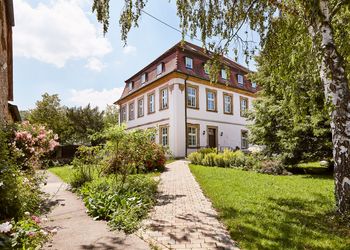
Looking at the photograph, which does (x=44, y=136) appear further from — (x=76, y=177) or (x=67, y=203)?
(x=67, y=203)

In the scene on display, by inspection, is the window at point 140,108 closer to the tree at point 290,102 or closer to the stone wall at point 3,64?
the tree at point 290,102

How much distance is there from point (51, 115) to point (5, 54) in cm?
2112

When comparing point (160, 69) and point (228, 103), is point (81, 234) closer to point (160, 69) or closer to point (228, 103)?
point (160, 69)

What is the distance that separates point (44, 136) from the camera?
8320 millimetres

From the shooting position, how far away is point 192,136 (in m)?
21.6

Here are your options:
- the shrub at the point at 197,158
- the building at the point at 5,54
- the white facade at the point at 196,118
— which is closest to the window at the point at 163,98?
the white facade at the point at 196,118

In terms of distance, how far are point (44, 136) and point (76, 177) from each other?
1.68 metres

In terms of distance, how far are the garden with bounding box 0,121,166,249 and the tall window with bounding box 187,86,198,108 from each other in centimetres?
1306

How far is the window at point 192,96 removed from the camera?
21536 millimetres

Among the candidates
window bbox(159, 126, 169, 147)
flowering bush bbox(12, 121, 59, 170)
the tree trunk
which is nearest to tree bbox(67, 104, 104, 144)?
window bbox(159, 126, 169, 147)

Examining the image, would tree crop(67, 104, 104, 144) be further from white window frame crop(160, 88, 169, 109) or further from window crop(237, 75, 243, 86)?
window crop(237, 75, 243, 86)

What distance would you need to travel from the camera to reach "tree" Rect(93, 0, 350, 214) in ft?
15.6

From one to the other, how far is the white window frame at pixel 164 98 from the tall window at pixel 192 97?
67.1 inches

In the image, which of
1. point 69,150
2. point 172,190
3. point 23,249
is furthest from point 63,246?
point 69,150
